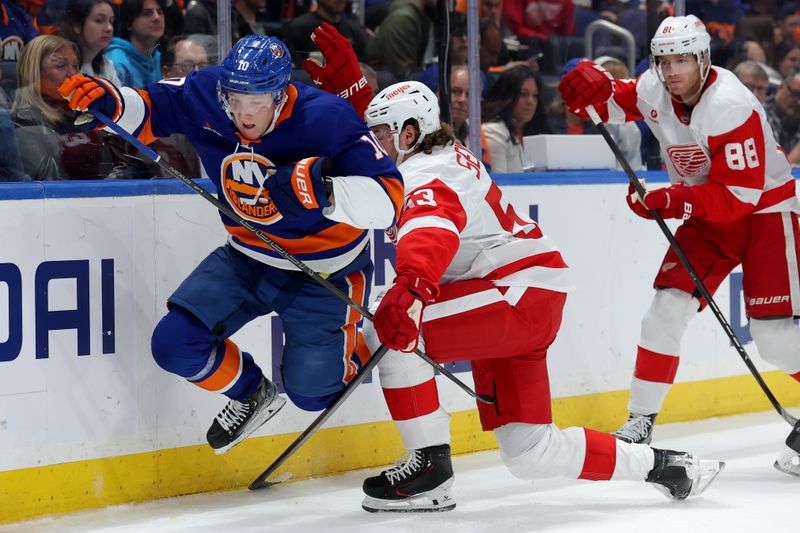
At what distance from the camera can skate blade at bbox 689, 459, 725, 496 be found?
3.41 metres

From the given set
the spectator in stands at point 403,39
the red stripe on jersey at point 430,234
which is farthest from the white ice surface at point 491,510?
the spectator in stands at point 403,39

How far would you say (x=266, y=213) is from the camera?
3.20 m

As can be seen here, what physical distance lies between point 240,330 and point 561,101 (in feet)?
5.56

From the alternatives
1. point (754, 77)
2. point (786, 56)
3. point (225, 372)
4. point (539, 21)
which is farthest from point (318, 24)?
point (786, 56)

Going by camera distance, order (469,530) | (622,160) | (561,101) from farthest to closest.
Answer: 1. (561,101)
2. (622,160)
3. (469,530)

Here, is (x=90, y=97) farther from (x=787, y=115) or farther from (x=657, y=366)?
(x=787, y=115)

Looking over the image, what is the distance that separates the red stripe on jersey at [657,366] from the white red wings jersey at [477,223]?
894mm

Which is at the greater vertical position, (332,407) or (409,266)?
(409,266)

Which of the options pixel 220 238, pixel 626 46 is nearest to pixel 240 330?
pixel 220 238

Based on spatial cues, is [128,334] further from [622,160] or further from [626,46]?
[626,46]

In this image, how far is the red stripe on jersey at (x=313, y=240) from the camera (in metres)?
3.32

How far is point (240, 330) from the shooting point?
3.77 meters

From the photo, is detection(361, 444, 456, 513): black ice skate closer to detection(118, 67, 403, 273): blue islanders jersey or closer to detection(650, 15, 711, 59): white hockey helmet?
detection(118, 67, 403, 273): blue islanders jersey

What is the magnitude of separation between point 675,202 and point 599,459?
955 millimetres
